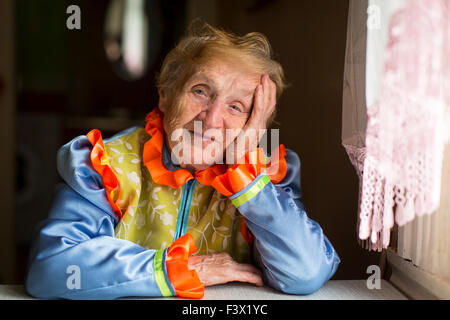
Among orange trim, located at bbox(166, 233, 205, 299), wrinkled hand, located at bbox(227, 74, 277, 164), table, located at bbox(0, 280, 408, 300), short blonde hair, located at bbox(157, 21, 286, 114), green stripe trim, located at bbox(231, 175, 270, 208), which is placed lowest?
table, located at bbox(0, 280, 408, 300)

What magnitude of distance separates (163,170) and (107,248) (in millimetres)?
278

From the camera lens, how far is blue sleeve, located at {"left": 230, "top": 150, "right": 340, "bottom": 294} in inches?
40.1

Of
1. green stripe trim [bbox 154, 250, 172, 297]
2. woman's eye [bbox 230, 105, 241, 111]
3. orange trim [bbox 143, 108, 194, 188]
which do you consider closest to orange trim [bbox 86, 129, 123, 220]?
orange trim [bbox 143, 108, 194, 188]

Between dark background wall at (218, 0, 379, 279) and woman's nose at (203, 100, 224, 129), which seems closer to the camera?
woman's nose at (203, 100, 224, 129)

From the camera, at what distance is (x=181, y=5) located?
13.1ft

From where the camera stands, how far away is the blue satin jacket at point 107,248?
96 cm

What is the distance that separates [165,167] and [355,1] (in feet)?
2.02

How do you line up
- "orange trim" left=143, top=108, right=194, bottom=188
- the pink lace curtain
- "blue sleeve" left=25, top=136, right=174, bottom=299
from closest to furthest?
the pink lace curtain
"blue sleeve" left=25, top=136, right=174, bottom=299
"orange trim" left=143, top=108, right=194, bottom=188

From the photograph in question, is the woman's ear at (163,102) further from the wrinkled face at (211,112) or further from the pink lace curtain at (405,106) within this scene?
the pink lace curtain at (405,106)

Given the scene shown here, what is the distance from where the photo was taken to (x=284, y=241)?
1.02m

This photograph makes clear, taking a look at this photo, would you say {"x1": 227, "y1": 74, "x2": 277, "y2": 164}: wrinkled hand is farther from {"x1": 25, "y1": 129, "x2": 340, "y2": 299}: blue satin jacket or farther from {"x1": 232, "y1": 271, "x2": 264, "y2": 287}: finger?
{"x1": 232, "y1": 271, "x2": 264, "y2": 287}: finger

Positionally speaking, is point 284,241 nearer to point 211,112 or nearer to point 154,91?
point 211,112
